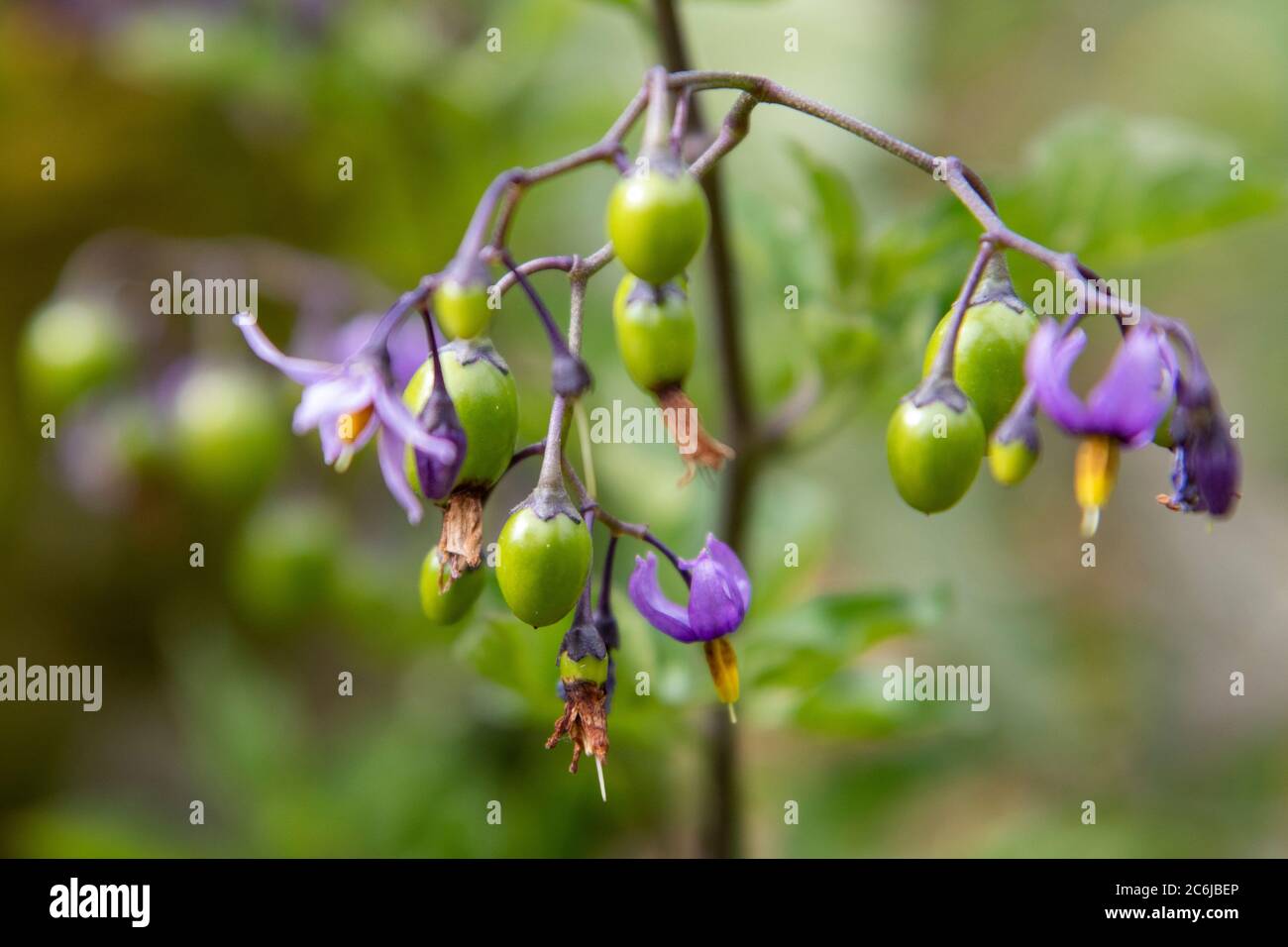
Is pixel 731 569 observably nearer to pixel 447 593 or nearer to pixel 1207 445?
pixel 447 593

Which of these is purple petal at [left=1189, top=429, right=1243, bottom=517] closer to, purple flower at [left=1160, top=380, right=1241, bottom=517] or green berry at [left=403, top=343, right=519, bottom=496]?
purple flower at [left=1160, top=380, right=1241, bottom=517]

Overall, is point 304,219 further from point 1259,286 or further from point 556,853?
point 1259,286

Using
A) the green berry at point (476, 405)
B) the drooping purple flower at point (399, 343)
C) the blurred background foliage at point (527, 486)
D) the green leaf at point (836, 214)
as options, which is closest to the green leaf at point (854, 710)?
the blurred background foliage at point (527, 486)

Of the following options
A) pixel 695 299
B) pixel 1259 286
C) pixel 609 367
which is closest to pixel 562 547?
pixel 609 367

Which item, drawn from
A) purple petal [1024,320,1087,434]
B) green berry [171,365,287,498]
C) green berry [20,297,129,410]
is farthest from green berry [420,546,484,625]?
green berry [20,297,129,410]

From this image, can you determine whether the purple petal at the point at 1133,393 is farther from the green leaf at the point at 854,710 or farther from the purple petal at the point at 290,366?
the green leaf at the point at 854,710

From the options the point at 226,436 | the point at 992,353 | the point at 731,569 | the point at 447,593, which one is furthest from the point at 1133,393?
the point at 226,436
